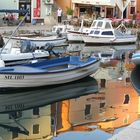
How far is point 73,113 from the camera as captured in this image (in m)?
16.2

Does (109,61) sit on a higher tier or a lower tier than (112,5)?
lower

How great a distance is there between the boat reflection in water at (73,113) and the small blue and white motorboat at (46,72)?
17.0 inches

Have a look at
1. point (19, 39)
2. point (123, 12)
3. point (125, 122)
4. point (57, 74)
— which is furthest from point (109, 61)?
point (123, 12)

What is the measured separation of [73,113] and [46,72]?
2710mm

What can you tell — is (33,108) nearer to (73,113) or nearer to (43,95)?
(73,113)

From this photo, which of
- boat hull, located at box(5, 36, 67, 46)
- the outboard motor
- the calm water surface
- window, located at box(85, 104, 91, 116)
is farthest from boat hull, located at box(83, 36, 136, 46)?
the outboard motor

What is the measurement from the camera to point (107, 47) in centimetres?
3819

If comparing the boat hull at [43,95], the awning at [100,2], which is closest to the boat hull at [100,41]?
the awning at [100,2]

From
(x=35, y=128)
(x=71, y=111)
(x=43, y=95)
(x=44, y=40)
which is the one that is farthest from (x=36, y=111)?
(x=44, y=40)

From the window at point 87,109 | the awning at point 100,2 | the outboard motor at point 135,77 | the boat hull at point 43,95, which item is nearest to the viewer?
the outboard motor at point 135,77

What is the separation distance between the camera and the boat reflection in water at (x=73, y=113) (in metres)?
13.7

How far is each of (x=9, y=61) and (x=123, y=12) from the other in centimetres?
3478

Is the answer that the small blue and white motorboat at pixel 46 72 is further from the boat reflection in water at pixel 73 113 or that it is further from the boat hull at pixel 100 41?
the boat hull at pixel 100 41

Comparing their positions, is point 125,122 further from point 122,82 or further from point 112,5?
point 112,5
